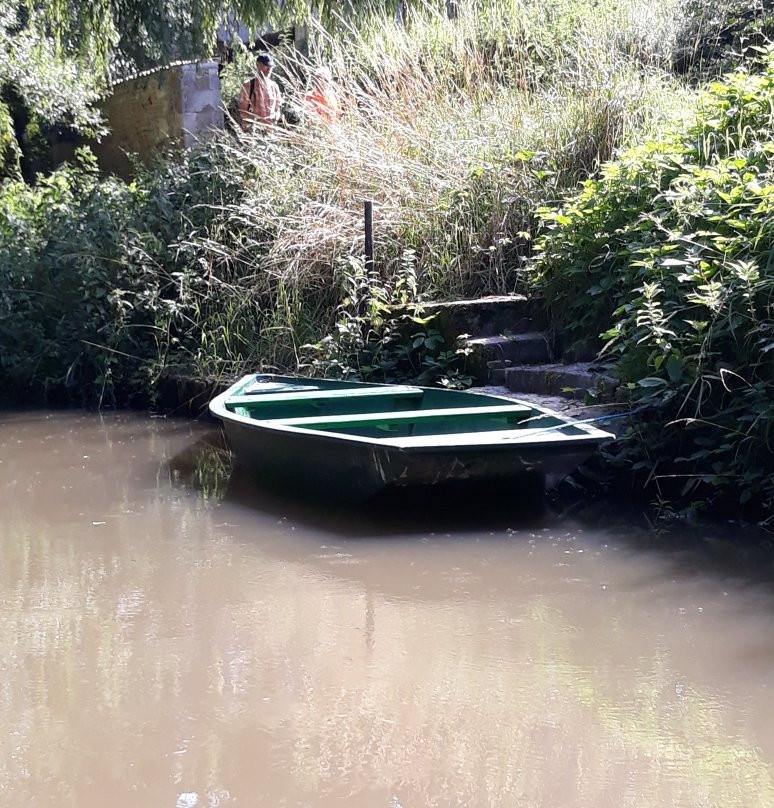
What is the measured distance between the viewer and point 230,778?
2418 millimetres

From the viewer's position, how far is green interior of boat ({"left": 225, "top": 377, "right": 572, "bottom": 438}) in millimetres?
4840

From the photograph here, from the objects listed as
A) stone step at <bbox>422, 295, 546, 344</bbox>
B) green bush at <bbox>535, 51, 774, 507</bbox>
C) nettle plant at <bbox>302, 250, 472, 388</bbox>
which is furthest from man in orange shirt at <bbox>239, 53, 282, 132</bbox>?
green bush at <bbox>535, 51, 774, 507</bbox>

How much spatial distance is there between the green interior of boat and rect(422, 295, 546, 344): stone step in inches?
28.9

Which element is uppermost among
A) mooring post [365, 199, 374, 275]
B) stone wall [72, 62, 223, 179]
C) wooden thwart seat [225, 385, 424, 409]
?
stone wall [72, 62, 223, 179]

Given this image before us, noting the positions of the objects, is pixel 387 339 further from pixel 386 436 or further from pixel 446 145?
pixel 446 145

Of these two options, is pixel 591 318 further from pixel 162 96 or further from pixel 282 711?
pixel 162 96

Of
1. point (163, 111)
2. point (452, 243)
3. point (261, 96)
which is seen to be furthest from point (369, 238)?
point (163, 111)

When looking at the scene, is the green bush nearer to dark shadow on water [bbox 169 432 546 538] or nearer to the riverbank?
the riverbank

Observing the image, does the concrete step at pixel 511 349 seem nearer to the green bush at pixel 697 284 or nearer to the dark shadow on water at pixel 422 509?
the green bush at pixel 697 284

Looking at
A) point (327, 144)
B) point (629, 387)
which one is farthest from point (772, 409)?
point (327, 144)

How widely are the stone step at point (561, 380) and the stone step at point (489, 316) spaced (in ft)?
0.99

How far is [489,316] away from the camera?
19.8ft

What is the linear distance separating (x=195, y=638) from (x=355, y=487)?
4.31 feet

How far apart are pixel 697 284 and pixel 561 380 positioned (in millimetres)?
1053
